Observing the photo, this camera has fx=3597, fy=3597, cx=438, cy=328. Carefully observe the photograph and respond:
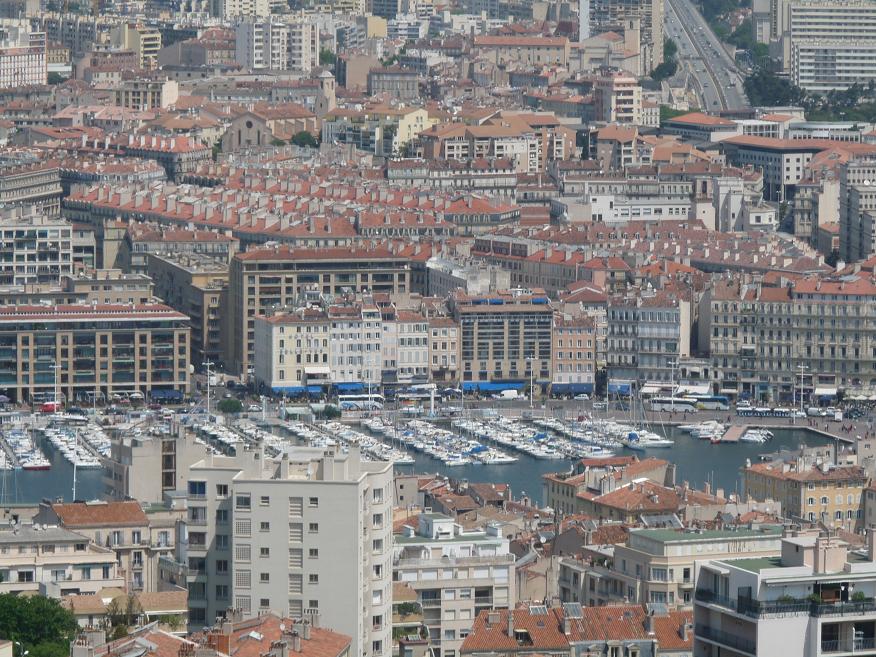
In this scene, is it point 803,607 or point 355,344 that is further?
point 355,344

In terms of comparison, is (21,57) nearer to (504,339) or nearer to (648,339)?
(504,339)

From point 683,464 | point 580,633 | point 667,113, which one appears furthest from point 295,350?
point 667,113

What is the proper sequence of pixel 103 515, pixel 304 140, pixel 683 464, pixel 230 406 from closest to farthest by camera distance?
pixel 103 515
pixel 683 464
pixel 230 406
pixel 304 140

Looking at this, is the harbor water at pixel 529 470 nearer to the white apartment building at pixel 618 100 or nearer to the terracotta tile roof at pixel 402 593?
the terracotta tile roof at pixel 402 593

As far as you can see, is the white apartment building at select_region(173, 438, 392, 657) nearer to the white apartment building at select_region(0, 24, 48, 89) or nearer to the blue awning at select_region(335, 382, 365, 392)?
the blue awning at select_region(335, 382, 365, 392)

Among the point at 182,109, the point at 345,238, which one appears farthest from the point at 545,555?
the point at 182,109

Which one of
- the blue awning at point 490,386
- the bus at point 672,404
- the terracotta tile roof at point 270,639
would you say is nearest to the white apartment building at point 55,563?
the terracotta tile roof at point 270,639
